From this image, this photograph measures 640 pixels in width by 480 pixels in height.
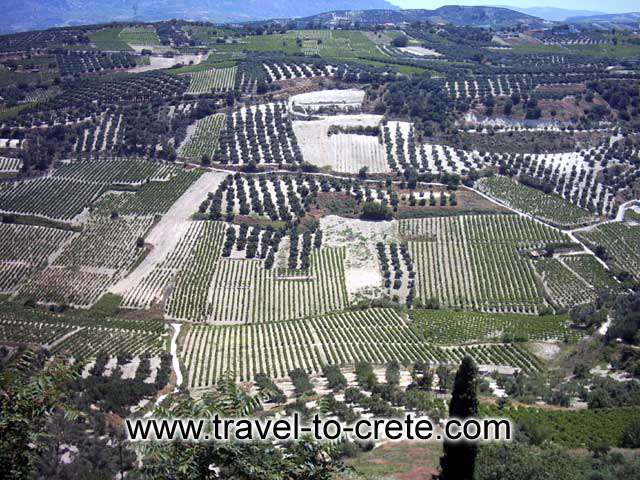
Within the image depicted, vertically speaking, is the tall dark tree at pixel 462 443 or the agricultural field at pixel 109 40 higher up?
the agricultural field at pixel 109 40

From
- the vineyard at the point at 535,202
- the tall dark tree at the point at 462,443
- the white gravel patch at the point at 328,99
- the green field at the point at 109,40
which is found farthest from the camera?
the green field at the point at 109,40

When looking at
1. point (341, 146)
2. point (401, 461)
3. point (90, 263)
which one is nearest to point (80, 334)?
point (90, 263)

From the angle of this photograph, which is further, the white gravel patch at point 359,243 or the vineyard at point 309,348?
the white gravel patch at point 359,243

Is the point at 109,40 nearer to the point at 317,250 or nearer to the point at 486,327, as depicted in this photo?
the point at 317,250

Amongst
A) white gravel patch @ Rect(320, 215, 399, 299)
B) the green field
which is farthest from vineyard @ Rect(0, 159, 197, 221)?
the green field

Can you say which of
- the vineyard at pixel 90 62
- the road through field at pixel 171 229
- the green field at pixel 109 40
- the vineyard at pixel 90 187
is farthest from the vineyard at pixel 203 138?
the green field at pixel 109 40

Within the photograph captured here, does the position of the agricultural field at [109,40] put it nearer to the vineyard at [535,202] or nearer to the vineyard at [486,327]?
the vineyard at [535,202]

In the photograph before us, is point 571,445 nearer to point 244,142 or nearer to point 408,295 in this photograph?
point 408,295
